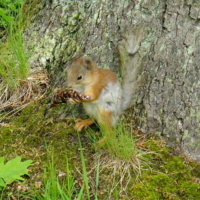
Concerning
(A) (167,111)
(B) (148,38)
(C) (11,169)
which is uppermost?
→ (B) (148,38)

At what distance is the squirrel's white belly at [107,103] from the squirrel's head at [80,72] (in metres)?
0.18

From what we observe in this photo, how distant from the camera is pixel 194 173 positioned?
304 centimetres

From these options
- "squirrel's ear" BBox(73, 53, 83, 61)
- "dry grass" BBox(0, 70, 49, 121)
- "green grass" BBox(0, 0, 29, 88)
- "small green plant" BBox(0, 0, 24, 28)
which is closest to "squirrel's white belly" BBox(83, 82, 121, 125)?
"squirrel's ear" BBox(73, 53, 83, 61)

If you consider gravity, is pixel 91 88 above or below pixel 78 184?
above

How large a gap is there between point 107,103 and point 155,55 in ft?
1.98

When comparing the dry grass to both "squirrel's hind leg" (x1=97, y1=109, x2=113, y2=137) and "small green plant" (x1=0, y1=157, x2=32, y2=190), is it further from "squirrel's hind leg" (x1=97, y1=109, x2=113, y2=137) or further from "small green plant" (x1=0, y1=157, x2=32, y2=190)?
"small green plant" (x1=0, y1=157, x2=32, y2=190)

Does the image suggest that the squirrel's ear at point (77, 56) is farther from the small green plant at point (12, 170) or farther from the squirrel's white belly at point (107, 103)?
the small green plant at point (12, 170)

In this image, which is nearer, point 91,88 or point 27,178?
point 27,178

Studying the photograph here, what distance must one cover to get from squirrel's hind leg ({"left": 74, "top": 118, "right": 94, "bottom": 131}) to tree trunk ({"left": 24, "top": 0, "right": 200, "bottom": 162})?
38 cm

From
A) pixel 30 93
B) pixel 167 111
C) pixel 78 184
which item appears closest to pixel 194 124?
pixel 167 111

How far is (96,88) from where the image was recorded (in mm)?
3451

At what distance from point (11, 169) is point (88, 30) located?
5.36 feet

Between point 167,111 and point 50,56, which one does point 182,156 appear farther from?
point 50,56

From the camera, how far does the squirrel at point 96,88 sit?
3383mm
